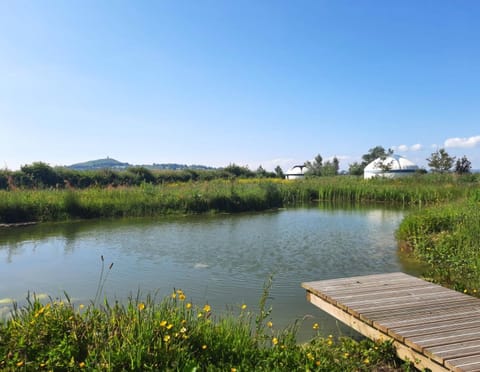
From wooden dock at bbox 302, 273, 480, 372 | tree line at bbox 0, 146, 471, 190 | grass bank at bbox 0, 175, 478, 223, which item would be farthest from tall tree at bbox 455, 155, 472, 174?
wooden dock at bbox 302, 273, 480, 372

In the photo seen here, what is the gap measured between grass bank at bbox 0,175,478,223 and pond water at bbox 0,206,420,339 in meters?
1.33

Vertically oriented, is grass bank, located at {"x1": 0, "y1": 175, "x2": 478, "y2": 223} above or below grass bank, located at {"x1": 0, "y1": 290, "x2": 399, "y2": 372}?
above

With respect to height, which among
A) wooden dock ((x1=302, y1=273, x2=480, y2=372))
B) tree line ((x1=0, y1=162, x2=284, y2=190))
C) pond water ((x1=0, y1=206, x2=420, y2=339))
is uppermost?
tree line ((x1=0, y1=162, x2=284, y2=190))

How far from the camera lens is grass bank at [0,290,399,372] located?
2.51m

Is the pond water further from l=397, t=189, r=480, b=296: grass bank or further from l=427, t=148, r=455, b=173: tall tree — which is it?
l=427, t=148, r=455, b=173: tall tree

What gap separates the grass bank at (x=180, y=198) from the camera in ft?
44.4

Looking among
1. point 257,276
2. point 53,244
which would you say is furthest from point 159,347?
point 53,244

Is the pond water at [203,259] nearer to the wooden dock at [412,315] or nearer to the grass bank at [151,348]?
the wooden dock at [412,315]

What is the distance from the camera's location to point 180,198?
51.8 feet

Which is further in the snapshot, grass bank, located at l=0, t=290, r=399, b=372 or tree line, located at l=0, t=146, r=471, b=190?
tree line, located at l=0, t=146, r=471, b=190

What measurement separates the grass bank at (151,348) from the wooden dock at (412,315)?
238 mm

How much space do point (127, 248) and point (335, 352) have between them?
259 inches

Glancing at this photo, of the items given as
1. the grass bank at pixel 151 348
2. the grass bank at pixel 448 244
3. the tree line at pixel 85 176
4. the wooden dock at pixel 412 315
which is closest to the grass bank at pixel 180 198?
the tree line at pixel 85 176

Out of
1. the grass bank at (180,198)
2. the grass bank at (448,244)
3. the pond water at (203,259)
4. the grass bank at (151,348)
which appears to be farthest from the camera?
the grass bank at (180,198)
